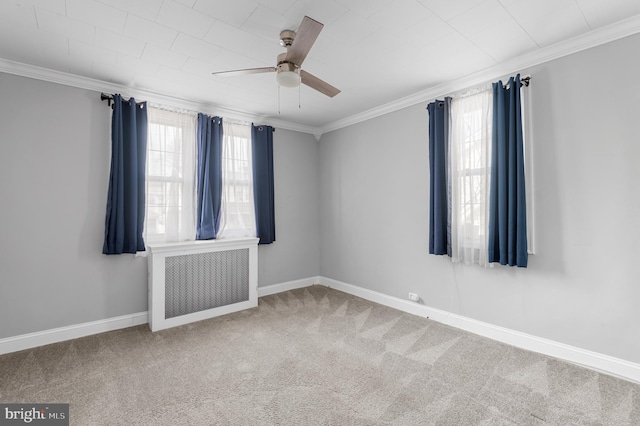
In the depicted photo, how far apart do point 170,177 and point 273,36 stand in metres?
2.12

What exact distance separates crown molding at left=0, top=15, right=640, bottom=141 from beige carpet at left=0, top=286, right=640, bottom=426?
2.56 meters

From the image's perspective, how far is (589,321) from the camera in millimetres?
2344

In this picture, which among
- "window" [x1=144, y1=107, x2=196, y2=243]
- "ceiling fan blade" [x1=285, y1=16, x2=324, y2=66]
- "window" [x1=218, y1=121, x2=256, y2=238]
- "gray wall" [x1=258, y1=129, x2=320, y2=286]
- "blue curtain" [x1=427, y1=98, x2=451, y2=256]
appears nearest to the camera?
"ceiling fan blade" [x1=285, y1=16, x2=324, y2=66]

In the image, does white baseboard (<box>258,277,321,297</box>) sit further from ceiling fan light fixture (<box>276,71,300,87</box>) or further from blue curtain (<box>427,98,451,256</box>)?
ceiling fan light fixture (<box>276,71,300,87</box>)

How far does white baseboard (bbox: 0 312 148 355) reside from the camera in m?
2.64

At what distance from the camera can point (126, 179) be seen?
3.14m

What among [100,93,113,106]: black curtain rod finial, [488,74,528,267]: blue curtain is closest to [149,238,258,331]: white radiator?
[100,93,113,106]: black curtain rod finial

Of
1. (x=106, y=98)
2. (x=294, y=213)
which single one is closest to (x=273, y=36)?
(x=106, y=98)

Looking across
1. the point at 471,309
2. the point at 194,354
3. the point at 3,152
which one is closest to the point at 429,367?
the point at 471,309

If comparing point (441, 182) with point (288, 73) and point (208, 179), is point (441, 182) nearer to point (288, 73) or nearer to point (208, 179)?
point (288, 73)

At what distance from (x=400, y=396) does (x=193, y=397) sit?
141 centimetres

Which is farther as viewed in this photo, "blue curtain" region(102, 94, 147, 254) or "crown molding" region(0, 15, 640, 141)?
"blue curtain" region(102, 94, 147, 254)

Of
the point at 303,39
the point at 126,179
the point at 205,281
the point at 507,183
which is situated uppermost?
the point at 303,39

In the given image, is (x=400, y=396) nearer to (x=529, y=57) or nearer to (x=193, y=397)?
(x=193, y=397)
